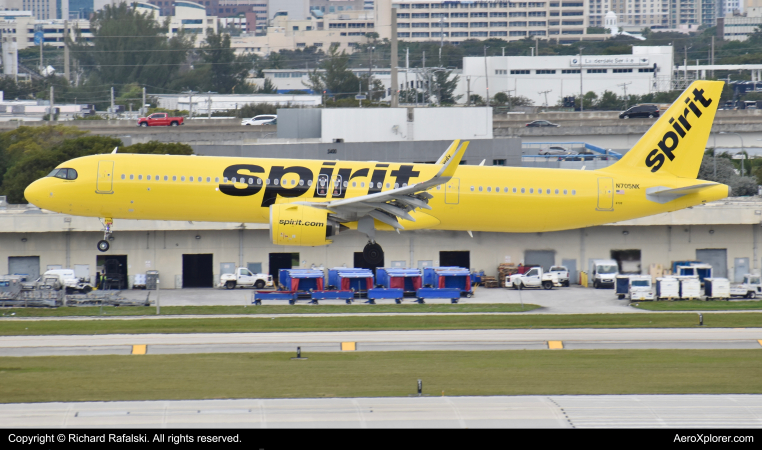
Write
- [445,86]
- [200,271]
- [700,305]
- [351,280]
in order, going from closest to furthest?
[700,305], [351,280], [200,271], [445,86]

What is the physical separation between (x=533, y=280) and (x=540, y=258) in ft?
15.4

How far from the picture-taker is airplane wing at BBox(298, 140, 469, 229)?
38.1m

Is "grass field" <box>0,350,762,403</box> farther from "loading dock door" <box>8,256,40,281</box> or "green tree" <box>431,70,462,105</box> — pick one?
"green tree" <box>431,70,462,105</box>

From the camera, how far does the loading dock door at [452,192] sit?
40.9 meters

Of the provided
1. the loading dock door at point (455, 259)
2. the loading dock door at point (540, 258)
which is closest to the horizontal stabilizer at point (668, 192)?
the loading dock door at point (455, 259)

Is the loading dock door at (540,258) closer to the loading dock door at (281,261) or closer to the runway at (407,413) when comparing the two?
the loading dock door at (281,261)

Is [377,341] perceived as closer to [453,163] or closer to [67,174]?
[453,163]

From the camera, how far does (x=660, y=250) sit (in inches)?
2744

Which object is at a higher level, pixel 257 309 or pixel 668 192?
pixel 668 192

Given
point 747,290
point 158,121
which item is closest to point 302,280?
point 747,290

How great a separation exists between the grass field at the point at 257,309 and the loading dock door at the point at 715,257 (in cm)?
2156

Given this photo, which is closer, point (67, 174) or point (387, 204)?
point (387, 204)

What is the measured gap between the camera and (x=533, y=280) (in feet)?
215
